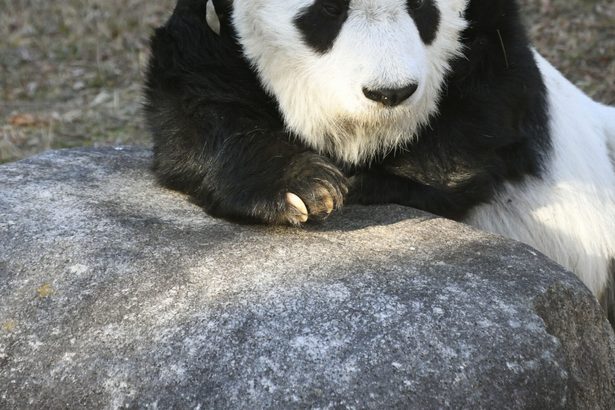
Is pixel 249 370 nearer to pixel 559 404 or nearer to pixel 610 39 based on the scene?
pixel 559 404

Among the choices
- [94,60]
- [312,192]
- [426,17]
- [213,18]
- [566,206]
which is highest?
[426,17]

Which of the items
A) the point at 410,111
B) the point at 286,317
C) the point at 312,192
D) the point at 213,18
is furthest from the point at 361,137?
the point at 286,317

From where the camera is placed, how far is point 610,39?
7414 mm

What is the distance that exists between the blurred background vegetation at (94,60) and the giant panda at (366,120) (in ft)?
9.94

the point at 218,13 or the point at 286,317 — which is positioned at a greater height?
the point at 218,13

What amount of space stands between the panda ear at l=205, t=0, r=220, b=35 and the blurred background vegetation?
3085mm

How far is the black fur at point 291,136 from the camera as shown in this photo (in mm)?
3307

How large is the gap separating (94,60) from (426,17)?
5366 mm

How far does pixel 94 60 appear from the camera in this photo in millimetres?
8023

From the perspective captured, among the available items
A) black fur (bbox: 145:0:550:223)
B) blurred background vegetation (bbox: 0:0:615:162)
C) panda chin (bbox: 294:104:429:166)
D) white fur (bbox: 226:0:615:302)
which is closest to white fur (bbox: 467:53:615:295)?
white fur (bbox: 226:0:615:302)

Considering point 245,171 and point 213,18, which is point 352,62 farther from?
point 213,18

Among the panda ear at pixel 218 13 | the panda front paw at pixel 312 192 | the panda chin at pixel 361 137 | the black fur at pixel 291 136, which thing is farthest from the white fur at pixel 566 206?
the panda ear at pixel 218 13

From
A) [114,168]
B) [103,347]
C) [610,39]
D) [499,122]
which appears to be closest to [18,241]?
[103,347]

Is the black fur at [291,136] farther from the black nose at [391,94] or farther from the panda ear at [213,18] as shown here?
the black nose at [391,94]
